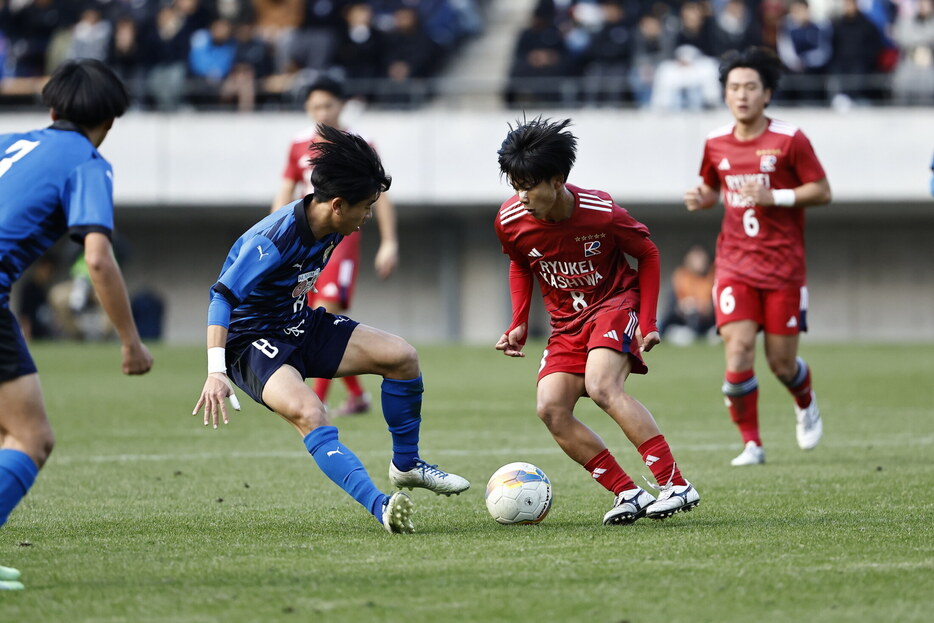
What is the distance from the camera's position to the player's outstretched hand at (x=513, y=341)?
237 inches

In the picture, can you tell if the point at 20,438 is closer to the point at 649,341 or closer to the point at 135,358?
the point at 135,358

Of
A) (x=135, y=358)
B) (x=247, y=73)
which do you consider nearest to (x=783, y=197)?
Answer: (x=135, y=358)

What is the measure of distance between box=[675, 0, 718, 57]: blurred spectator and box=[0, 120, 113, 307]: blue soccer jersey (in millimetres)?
18083

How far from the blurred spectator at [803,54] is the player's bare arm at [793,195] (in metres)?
14.2

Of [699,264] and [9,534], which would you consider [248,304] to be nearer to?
[9,534]

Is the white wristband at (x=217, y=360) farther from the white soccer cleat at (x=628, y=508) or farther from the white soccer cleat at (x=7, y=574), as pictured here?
the white soccer cleat at (x=628, y=508)

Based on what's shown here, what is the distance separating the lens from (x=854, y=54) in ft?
70.3

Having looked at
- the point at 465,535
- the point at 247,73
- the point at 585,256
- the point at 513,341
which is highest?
the point at 247,73

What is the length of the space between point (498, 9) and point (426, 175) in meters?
5.87

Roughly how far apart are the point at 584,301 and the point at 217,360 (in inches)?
67.6

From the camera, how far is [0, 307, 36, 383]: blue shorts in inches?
173

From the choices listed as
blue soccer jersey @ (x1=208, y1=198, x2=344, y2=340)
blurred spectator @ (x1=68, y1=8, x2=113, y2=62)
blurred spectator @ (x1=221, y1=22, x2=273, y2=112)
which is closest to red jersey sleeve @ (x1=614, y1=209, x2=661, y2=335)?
blue soccer jersey @ (x1=208, y1=198, x2=344, y2=340)

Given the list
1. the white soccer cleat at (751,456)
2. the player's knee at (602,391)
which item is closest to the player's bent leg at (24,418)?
the player's knee at (602,391)

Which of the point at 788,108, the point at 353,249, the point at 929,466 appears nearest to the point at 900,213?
the point at 788,108
